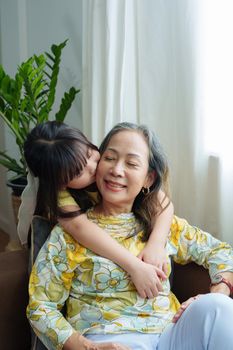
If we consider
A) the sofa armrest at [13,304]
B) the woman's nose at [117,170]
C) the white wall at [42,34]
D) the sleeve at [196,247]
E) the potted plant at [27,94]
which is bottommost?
the sofa armrest at [13,304]

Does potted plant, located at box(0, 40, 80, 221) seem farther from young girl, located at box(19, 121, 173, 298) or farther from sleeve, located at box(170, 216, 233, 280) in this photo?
sleeve, located at box(170, 216, 233, 280)

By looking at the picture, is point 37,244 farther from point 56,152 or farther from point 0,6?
point 0,6

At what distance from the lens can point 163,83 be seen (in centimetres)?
160

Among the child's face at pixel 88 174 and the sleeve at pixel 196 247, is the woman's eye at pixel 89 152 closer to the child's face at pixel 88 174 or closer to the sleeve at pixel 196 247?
the child's face at pixel 88 174

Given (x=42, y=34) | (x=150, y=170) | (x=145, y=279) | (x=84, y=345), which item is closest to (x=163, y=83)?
(x=150, y=170)

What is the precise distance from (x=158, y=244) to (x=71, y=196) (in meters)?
0.31

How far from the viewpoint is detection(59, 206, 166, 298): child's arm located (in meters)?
1.15

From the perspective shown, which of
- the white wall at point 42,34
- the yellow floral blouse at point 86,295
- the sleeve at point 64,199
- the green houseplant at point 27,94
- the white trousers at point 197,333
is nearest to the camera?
the white trousers at point 197,333

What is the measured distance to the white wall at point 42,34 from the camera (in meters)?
2.29

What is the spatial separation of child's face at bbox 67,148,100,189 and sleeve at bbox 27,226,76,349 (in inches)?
5.8

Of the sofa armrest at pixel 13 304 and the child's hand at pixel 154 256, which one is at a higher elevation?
the child's hand at pixel 154 256

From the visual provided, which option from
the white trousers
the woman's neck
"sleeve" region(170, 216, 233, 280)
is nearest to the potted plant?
the woman's neck

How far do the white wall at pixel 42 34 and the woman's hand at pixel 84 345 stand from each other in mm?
1504

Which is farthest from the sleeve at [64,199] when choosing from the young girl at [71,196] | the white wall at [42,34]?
the white wall at [42,34]
